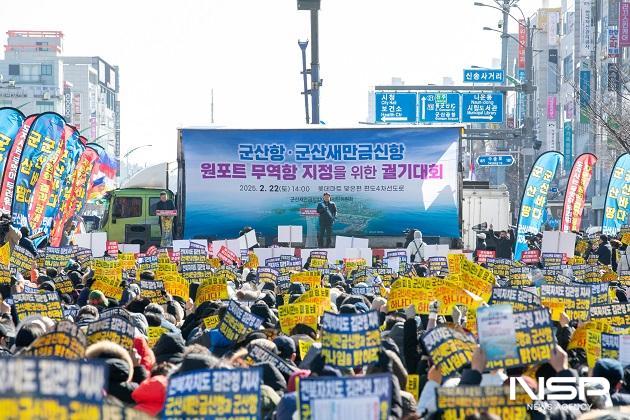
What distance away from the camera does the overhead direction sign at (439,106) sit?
172ft

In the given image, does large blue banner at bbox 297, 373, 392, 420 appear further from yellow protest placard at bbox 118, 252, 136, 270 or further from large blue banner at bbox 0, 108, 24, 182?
large blue banner at bbox 0, 108, 24, 182

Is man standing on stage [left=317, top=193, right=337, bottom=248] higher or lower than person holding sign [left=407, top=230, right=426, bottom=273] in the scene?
higher

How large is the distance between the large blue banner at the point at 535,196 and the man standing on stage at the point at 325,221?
417cm

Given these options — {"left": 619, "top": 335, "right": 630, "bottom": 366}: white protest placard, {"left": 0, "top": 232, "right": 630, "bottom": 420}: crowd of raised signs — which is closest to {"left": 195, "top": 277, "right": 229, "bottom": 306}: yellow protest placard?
{"left": 0, "top": 232, "right": 630, "bottom": 420}: crowd of raised signs

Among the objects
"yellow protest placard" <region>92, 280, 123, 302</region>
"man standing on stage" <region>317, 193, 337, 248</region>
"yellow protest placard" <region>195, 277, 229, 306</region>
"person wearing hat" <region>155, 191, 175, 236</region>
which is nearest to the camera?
"yellow protest placard" <region>195, 277, 229, 306</region>

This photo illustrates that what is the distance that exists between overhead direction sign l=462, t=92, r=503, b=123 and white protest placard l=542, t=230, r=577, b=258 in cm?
2371

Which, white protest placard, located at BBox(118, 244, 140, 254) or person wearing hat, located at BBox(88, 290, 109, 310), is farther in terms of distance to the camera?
white protest placard, located at BBox(118, 244, 140, 254)

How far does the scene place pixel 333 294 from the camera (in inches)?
568

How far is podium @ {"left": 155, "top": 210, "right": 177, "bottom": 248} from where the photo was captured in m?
32.4

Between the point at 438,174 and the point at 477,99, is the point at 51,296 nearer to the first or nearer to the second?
the point at 438,174

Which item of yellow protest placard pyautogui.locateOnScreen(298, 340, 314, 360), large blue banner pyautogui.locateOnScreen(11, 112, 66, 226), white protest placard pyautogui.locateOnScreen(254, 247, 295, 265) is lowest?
yellow protest placard pyautogui.locateOnScreen(298, 340, 314, 360)

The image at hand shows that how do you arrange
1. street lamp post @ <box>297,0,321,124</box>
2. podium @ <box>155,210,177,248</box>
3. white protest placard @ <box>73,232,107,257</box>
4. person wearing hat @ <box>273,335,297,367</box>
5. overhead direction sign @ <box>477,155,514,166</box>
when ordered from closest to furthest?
person wearing hat @ <box>273,335,297,367</box> → white protest placard @ <box>73,232,107,257</box> → podium @ <box>155,210,177,248</box> → street lamp post @ <box>297,0,321,124</box> → overhead direction sign @ <box>477,155,514,166</box>

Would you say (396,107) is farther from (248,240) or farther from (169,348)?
(169,348)

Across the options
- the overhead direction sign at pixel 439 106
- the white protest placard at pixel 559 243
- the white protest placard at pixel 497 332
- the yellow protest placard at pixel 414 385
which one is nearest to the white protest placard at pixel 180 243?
the white protest placard at pixel 559 243
